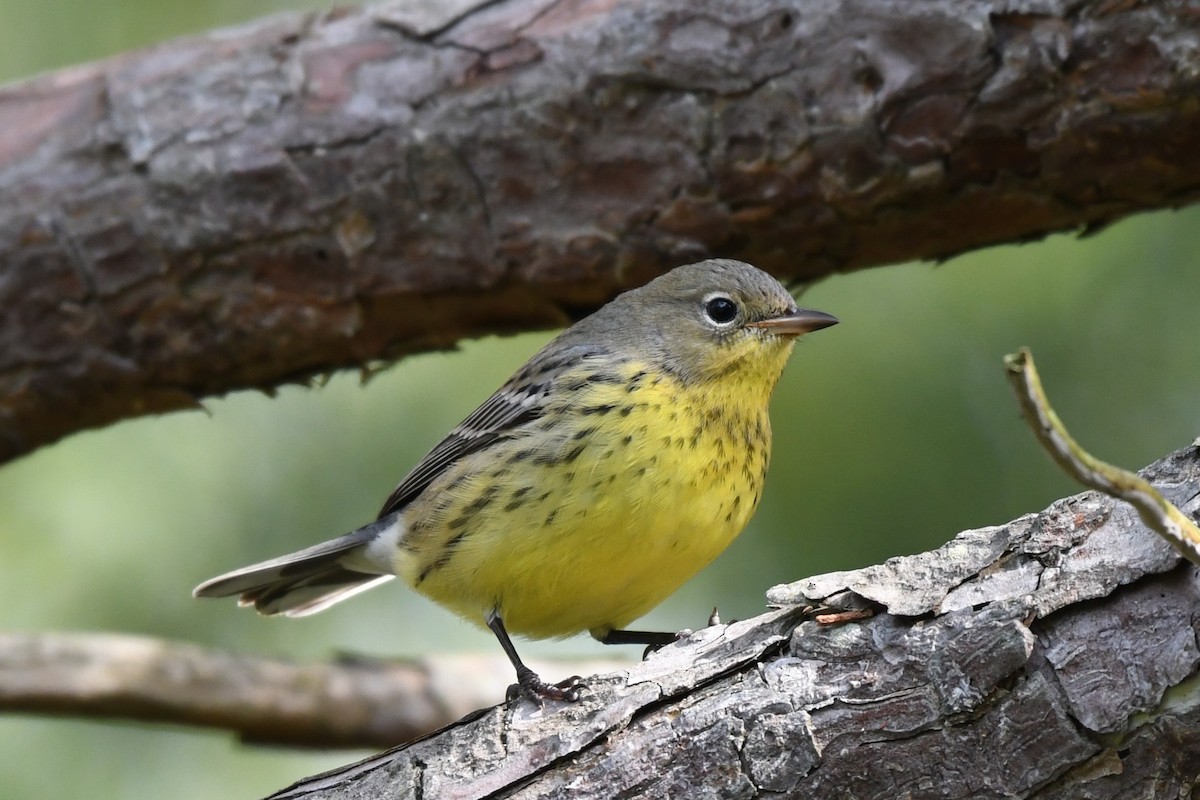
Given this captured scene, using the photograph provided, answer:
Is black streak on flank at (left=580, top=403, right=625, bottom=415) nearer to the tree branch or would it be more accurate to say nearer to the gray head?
the gray head

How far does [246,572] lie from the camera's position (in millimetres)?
5621

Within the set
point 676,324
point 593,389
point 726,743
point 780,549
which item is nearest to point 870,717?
point 726,743

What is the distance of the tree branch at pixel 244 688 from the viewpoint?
5625 mm

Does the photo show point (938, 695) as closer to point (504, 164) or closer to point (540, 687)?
point (540, 687)

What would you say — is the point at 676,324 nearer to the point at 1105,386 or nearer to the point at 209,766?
the point at 1105,386

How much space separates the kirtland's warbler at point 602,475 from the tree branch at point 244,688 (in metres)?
0.43

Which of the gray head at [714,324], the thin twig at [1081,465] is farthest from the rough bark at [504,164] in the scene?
the thin twig at [1081,465]

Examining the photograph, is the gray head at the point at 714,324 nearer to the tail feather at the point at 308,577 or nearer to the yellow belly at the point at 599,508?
the yellow belly at the point at 599,508

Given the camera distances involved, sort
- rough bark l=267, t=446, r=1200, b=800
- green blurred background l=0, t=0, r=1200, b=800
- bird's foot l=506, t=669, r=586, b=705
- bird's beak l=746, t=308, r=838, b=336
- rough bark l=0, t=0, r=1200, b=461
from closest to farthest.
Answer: rough bark l=267, t=446, r=1200, b=800 → bird's foot l=506, t=669, r=586, b=705 → rough bark l=0, t=0, r=1200, b=461 → bird's beak l=746, t=308, r=838, b=336 → green blurred background l=0, t=0, r=1200, b=800

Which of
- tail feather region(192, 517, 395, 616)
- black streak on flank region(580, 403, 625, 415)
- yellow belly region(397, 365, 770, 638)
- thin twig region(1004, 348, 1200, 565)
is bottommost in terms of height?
thin twig region(1004, 348, 1200, 565)

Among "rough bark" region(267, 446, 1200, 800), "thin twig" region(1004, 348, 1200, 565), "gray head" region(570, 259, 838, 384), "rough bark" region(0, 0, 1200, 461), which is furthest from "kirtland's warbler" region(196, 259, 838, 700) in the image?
"thin twig" region(1004, 348, 1200, 565)

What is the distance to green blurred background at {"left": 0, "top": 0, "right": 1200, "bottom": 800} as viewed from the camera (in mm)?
6195

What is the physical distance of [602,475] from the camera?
4613mm

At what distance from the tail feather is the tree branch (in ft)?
1.02
